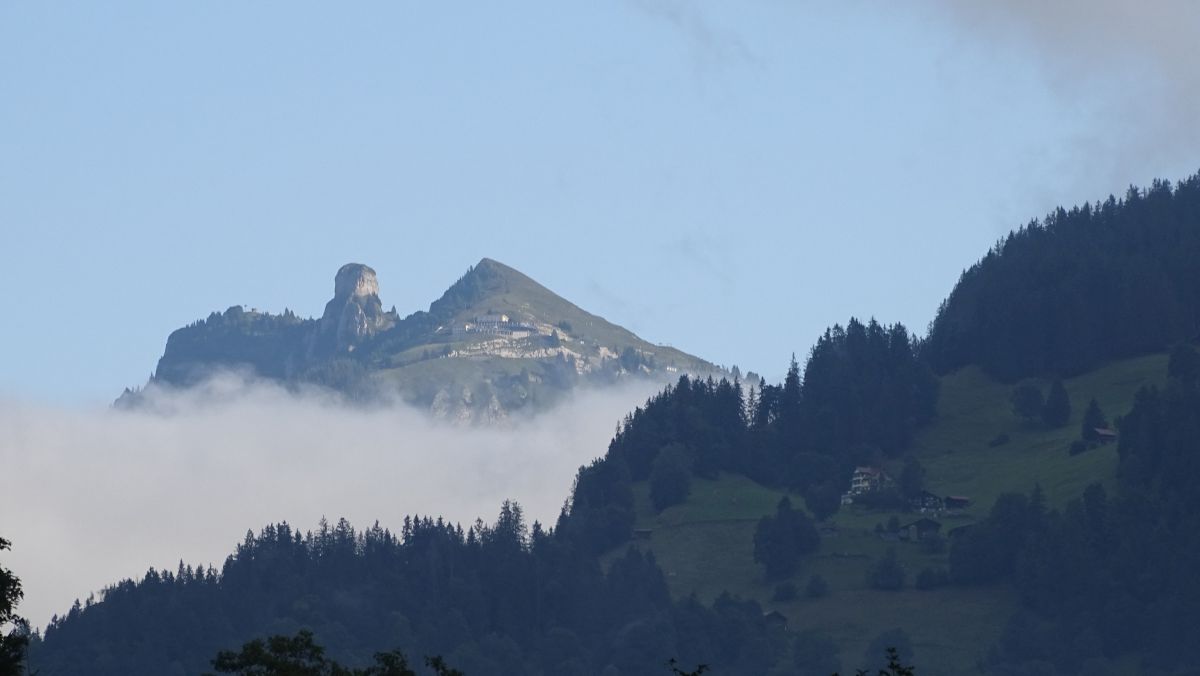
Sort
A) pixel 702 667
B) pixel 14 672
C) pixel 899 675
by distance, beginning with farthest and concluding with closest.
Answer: pixel 702 667 → pixel 899 675 → pixel 14 672

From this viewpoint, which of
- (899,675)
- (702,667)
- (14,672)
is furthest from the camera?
(702,667)

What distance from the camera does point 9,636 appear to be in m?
59.0

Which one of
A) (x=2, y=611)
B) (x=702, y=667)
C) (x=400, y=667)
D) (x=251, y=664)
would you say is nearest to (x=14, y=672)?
(x=2, y=611)

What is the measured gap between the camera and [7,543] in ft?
199

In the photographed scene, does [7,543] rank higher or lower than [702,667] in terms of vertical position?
higher

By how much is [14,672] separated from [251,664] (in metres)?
8.54

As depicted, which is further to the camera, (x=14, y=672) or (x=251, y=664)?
(x=251, y=664)

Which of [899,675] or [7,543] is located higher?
[7,543]

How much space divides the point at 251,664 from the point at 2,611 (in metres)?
8.84

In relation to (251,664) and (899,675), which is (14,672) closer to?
(251,664)

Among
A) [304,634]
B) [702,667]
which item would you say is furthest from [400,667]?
[702,667]

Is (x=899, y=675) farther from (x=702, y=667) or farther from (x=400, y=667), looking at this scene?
(x=400, y=667)

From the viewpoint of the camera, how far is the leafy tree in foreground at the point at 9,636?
59.2 m

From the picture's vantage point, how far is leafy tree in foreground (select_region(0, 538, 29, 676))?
59.2 m
